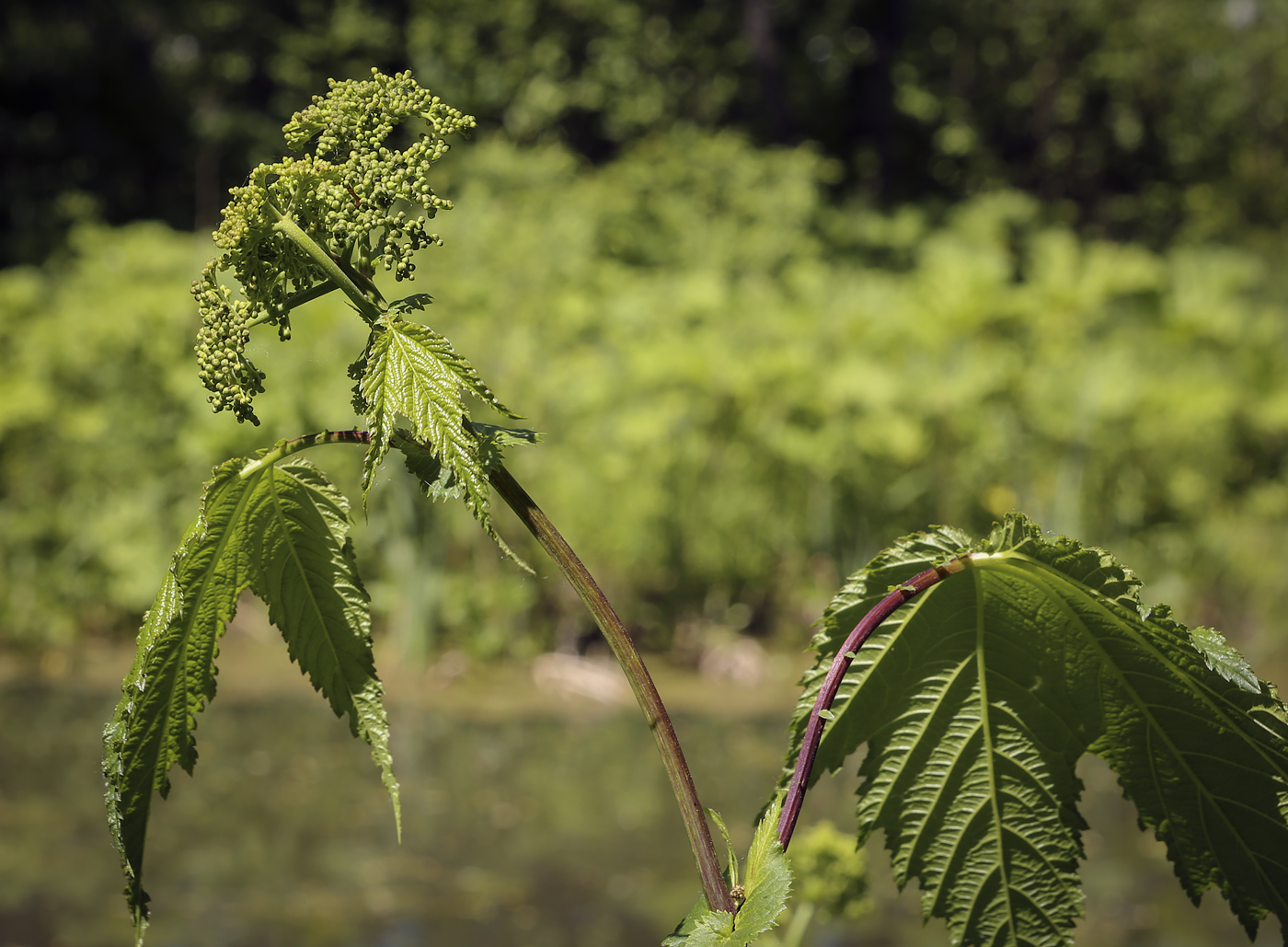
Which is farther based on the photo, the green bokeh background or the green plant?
the green bokeh background

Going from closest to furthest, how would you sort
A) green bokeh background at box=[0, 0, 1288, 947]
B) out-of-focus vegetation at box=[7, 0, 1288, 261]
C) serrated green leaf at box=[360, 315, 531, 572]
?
serrated green leaf at box=[360, 315, 531, 572]
green bokeh background at box=[0, 0, 1288, 947]
out-of-focus vegetation at box=[7, 0, 1288, 261]

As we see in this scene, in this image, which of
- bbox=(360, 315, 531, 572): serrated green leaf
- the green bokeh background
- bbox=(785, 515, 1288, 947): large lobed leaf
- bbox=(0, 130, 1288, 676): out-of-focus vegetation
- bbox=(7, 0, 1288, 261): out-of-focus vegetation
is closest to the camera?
bbox=(360, 315, 531, 572): serrated green leaf

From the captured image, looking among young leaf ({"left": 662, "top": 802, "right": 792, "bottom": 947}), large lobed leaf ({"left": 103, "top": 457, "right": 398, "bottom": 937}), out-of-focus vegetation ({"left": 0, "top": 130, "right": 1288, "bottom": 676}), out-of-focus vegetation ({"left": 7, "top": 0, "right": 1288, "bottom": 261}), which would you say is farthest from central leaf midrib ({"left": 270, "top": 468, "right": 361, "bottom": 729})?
out-of-focus vegetation ({"left": 7, "top": 0, "right": 1288, "bottom": 261})

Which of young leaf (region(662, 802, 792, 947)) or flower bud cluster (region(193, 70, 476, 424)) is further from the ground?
flower bud cluster (region(193, 70, 476, 424))

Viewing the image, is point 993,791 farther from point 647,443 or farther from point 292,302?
point 647,443

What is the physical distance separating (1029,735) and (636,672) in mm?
293

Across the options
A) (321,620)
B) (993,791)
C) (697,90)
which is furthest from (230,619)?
(697,90)

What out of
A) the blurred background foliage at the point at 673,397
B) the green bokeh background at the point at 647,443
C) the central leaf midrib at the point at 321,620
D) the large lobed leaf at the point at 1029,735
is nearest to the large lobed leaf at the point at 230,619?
the central leaf midrib at the point at 321,620

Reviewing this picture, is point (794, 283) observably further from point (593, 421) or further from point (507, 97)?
point (507, 97)

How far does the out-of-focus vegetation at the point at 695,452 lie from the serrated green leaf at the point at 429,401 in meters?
3.06

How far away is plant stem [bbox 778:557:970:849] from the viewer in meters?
0.59

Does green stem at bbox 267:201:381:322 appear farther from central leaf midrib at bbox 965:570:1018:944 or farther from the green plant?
central leaf midrib at bbox 965:570:1018:944

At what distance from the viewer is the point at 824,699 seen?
0.60 metres

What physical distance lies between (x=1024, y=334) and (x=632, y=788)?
9.73 feet
